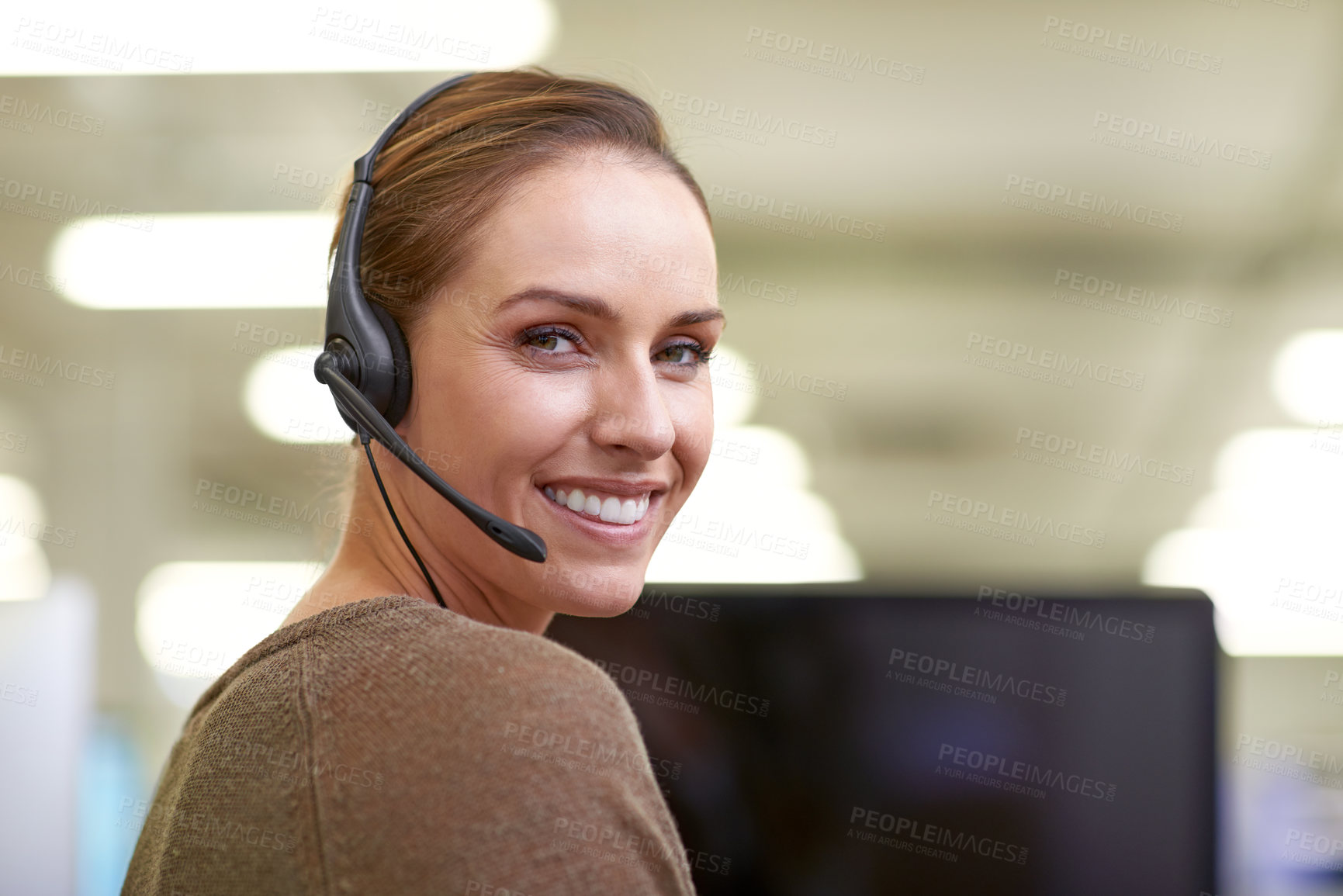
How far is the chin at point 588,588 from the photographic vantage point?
3.46 feet

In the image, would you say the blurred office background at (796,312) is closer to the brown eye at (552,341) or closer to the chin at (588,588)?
the brown eye at (552,341)

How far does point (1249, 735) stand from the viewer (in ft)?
27.0

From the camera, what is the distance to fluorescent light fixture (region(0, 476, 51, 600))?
4.62 meters

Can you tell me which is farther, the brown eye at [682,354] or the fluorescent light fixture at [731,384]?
the fluorescent light fixture at [731,384]

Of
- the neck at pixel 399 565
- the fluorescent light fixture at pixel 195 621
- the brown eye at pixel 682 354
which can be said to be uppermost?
the brown eye at pixel 682 354

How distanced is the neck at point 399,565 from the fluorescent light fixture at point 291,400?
114 inches

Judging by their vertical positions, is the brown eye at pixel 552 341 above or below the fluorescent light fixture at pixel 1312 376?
above

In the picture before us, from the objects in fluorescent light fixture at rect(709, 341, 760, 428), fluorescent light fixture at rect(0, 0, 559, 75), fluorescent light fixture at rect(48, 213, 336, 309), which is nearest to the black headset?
fluorescent light fixture at rect(0, 0, 559, 75)

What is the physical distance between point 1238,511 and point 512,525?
20.1ft

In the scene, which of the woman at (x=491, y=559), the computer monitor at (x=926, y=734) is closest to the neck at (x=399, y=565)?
the woman at (x=491, y=559)

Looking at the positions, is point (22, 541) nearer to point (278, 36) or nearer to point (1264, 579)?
point (278, 36)

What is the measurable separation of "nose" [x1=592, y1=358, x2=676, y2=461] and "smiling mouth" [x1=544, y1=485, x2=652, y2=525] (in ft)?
0.20

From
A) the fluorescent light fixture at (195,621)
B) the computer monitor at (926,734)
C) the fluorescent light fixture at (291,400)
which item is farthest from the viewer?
the fluorescent light fixture at (195,621)

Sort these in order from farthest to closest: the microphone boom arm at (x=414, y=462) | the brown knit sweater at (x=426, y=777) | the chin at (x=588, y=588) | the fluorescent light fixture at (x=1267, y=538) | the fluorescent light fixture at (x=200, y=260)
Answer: the fluorescent light fixture at (x=1267, y=538), the fluorescent light fixture at (x=200, y=260), the chin at (x=588, y=588), the microphone boom arm at (x=414, y=462), the brown knit sweater at (x=426, y=777)
